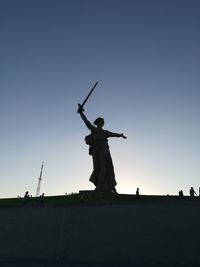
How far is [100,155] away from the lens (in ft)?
57.5

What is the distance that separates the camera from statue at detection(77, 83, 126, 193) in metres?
17.2

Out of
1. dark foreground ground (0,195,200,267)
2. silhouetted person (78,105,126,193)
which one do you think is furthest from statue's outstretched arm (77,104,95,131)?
dark foreground ground (0,195,200,267)

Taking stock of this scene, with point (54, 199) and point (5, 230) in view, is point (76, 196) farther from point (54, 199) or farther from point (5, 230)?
point (5, 230)

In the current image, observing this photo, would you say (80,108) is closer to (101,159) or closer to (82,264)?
(101,159)

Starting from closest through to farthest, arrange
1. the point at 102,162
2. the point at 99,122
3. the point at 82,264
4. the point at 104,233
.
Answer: the point at 82,264, the point at 104,233, the point at 102,162, the point at 99,122

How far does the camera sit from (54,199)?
1669cm

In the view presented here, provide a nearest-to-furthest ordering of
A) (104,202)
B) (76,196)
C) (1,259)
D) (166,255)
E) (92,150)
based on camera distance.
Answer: (166,255) < (1,259) < (104,202) < (76,196) < (92,150)

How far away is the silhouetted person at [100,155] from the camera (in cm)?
A: 1723

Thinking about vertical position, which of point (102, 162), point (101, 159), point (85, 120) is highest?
point (85, 120)

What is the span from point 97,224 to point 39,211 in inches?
91.4

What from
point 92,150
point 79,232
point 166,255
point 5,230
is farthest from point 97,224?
point 92,150

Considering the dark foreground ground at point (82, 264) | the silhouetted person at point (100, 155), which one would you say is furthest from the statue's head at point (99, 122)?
the dark foreground ground at point (82, 264)

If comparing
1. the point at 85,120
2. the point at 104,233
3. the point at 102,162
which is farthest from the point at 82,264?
the point at 85,120

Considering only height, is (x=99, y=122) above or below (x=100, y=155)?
above
